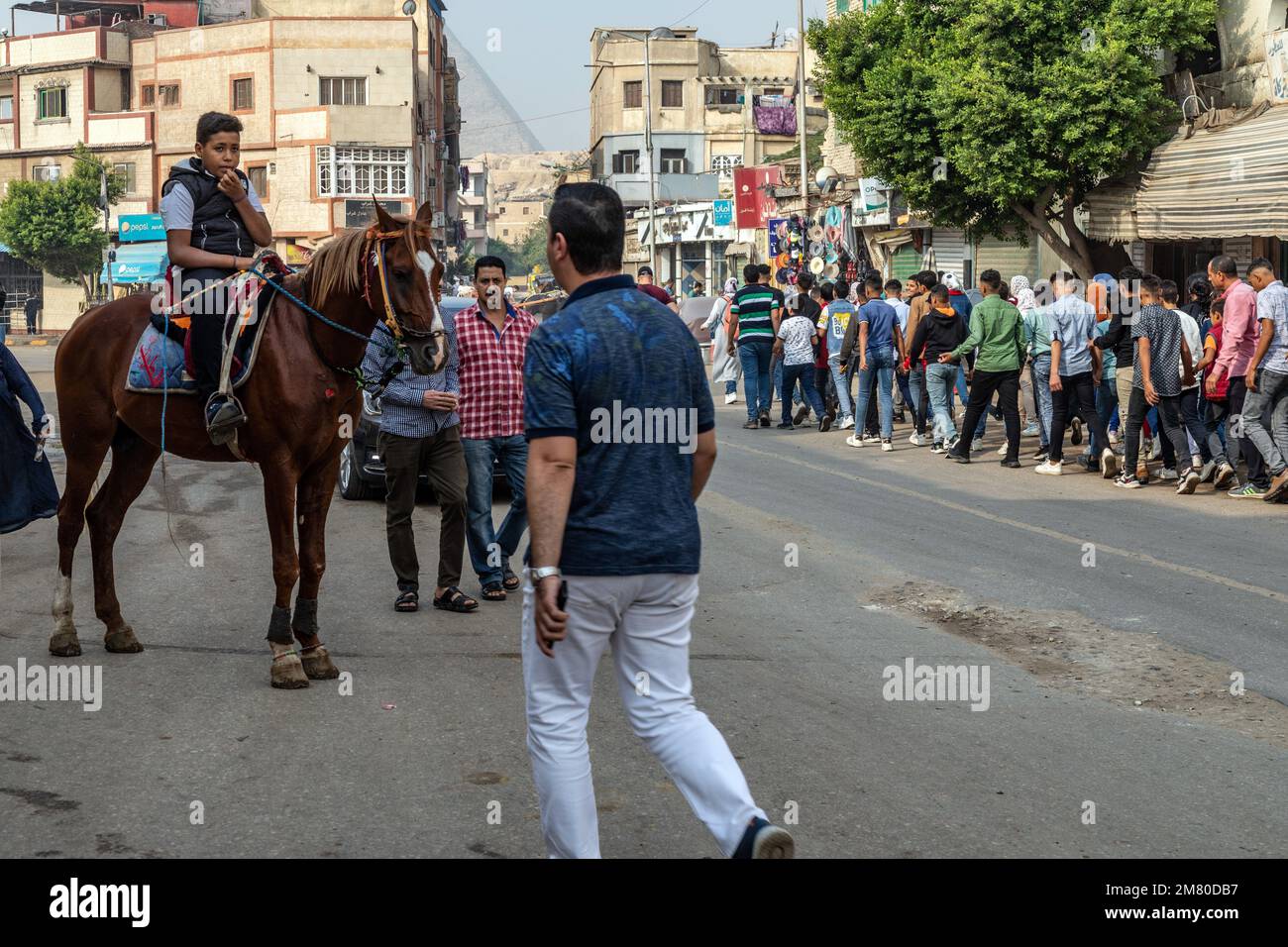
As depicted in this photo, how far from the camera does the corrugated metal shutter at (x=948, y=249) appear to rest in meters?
32.1

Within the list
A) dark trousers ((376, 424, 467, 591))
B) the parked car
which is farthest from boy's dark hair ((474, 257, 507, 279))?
the parked car

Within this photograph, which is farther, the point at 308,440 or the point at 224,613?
the point at 224,613

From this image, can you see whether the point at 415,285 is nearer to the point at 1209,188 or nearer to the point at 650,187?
the point at 1209,188

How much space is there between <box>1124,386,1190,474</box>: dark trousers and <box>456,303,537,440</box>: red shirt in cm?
705

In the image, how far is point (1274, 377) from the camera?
12.8 meters

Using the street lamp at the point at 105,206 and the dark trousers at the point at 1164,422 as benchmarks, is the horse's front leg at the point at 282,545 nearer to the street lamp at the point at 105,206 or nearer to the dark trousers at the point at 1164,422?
the dark trousers at the point at 1164,422

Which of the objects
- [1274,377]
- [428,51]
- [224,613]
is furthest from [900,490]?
[428,51]

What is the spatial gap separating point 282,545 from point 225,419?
2.10 feet

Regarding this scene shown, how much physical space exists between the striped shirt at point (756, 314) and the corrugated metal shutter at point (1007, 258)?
10646mm

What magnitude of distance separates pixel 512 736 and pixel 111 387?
3152 millimetres

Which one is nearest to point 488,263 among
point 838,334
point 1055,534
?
point 1055,534

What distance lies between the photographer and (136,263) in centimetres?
5709

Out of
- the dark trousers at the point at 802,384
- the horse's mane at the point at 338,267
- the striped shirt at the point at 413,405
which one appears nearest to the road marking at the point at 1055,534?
the dark trousers at the point at 802,384
